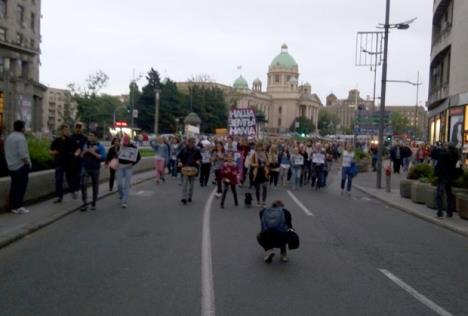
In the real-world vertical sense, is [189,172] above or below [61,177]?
above

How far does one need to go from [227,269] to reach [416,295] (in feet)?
8.41

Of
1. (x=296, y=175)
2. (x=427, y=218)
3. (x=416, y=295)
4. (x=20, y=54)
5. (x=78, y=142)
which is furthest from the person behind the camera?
(x=20, y=54)

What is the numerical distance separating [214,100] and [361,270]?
93.9m

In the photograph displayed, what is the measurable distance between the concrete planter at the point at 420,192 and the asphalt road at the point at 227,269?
15.1 ft

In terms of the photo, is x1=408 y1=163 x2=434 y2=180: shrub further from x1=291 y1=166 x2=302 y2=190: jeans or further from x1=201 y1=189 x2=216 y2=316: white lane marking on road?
x1=201 y1=189 x2=216 y2=316: white lane marking on road

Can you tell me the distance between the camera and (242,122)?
112 feet

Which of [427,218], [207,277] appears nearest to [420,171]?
[427,218]

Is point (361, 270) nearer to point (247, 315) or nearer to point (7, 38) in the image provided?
point (247, 315)

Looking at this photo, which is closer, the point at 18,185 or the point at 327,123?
the point at 18,185

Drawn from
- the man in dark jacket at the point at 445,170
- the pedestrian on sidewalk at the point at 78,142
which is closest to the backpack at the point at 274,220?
the pedestrian on sidewalk at the point at 78,142

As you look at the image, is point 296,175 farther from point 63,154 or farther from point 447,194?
point 63,154

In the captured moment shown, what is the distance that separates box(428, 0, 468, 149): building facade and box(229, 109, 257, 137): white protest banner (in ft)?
34.5

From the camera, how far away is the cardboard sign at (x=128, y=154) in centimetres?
1579

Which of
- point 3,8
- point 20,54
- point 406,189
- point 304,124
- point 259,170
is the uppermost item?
point 3,8
